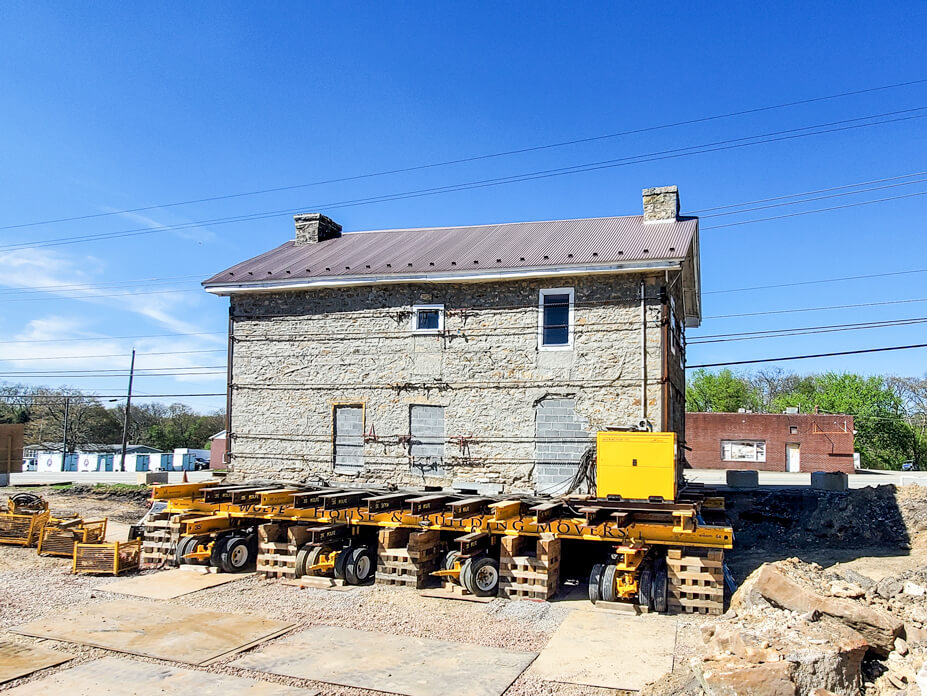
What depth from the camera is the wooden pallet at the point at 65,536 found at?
1575 cm

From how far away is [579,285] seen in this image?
15.9m

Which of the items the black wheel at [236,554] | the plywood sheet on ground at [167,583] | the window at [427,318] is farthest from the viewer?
the window at [427,318]

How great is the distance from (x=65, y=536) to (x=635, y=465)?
11973 millimetres

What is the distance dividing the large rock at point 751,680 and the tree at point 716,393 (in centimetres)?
5816

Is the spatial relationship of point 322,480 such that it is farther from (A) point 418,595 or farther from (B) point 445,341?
(A) point 418,595

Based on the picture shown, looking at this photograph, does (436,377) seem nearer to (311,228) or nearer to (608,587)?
(608,587)

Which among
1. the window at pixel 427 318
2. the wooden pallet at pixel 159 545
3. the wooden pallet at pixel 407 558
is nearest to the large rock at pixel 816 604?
the wooden pallet at pixel 407 558

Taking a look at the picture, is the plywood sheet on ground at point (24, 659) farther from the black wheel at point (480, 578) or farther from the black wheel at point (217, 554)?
the black wheel at point (480, 578)

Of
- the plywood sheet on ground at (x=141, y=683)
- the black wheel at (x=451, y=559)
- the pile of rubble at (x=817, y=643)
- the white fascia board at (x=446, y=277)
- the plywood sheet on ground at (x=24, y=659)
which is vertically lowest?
the plywood sheet on ground at (x=141, y=683)

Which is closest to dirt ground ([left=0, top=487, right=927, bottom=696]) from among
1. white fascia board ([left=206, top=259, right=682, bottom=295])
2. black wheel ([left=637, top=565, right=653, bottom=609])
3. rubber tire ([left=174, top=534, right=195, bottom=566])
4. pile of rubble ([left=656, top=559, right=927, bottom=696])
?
black wheel ([left=637, top=565, right=653, bottom=609])

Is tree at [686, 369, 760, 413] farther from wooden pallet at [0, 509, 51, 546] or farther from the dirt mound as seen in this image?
wooden pallet at [0, 509, 51, 546]

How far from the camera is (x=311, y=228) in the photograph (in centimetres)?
2175

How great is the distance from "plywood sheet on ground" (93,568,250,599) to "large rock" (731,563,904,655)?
899cm

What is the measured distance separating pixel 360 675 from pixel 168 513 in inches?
357
